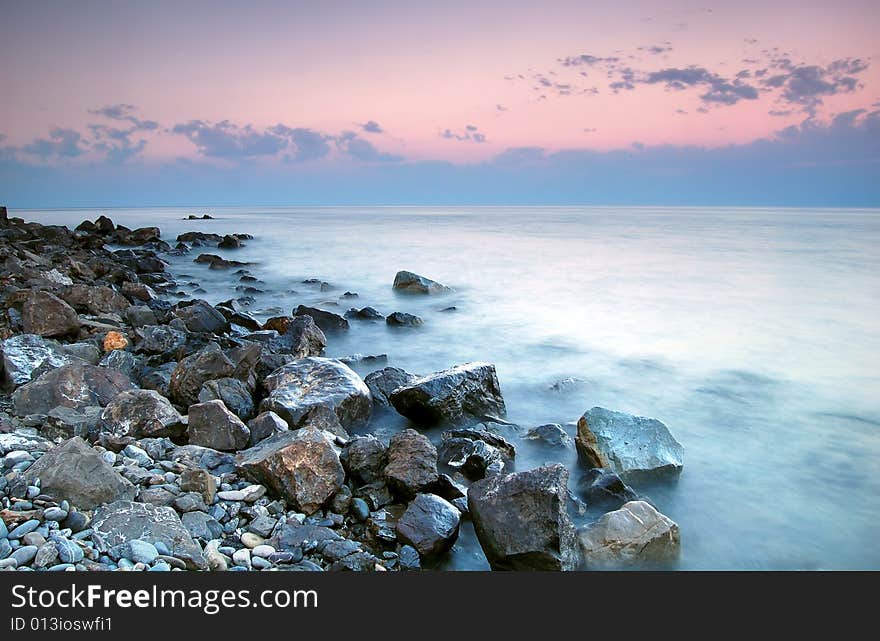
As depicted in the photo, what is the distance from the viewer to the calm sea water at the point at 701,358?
4004mm

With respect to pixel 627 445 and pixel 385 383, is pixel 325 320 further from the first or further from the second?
pixel 627 445

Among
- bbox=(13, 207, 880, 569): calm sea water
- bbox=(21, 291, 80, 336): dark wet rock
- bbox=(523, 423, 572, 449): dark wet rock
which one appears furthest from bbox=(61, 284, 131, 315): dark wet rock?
bbox=(523, 423, 572, 449): dark wet rock

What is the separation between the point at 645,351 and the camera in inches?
319

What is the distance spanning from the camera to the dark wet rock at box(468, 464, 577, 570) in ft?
9.77

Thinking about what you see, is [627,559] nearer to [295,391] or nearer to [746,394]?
[295,391]

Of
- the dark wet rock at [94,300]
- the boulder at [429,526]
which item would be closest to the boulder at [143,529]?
the boulder at [429,526]

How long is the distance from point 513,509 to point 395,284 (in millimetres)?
10128

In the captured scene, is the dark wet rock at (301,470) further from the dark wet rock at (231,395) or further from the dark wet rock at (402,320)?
the dark wet rock at (402,320)

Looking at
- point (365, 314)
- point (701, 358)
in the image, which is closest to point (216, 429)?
point (365, 314)

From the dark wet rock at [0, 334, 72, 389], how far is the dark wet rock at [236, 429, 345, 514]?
2493mm

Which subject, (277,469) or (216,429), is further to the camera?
(216,429)

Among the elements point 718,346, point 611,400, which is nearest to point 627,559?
point 611,400

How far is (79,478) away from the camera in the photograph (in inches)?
118

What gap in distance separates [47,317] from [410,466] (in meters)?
4.71
